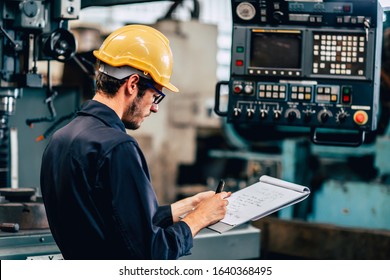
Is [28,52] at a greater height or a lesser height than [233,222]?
greater

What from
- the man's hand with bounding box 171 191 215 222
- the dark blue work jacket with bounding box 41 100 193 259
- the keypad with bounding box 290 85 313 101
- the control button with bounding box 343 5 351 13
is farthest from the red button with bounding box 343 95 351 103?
the dark blue work jacket with bounding box 41 100 193 259

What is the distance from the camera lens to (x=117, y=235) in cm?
155

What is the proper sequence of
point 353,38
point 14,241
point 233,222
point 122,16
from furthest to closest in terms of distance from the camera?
point 122,16 → point 353,38 → point 14,241 → point 233,222

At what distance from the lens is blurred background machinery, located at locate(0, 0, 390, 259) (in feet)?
7.21

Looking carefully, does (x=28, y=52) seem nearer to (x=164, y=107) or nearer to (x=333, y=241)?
(x=333, y=241)

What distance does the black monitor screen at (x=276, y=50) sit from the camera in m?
2.25

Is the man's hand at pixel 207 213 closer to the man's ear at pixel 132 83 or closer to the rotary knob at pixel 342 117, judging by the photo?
the man's ear at pixel 132 83

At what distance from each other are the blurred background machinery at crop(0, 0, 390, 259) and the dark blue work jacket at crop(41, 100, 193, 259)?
482 mm

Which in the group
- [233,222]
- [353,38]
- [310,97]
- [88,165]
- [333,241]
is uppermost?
[353,38]

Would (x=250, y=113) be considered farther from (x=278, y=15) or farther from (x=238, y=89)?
(x=278, y=15)
